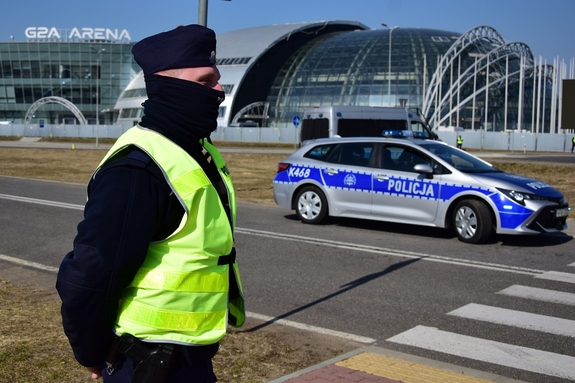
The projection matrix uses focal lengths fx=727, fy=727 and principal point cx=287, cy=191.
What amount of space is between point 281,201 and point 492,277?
562 cm

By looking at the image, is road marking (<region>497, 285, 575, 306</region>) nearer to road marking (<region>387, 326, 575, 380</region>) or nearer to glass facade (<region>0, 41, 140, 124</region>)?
road marking (<region>387, 326, 575, 380</region>)

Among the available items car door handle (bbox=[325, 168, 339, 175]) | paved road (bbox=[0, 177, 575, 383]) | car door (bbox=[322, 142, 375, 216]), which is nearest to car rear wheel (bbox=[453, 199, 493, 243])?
paved road (bbox=[0, 177, 575, 383])

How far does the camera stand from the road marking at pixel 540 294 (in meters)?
7.92

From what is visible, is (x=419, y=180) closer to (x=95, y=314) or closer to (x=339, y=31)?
(x=95, y=314)

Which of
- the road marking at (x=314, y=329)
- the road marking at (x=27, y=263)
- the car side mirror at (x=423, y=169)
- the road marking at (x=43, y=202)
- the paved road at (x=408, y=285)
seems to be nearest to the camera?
the paved road at (x=408, y=285)

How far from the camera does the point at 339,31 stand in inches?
3767

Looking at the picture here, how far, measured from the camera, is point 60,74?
94.2 metres

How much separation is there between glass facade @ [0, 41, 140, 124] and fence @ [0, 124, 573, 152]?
1608 cm

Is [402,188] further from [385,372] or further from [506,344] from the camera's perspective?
[385,372]

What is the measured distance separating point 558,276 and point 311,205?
17.0 ft

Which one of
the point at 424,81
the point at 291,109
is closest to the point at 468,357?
the point at 424,81

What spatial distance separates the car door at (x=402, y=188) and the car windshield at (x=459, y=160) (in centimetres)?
28

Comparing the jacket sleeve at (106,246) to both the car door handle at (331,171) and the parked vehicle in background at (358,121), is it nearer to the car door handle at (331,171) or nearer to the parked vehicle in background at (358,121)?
the car door handle at (331,171)

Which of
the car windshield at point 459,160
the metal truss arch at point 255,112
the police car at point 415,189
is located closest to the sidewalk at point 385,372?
the police car at point 415,189
